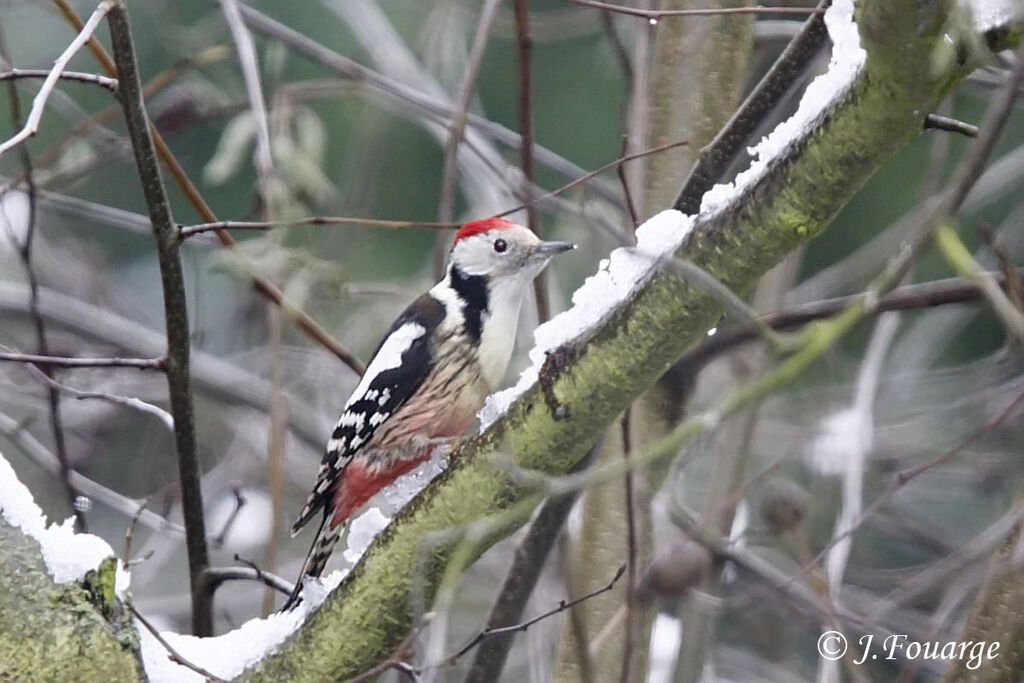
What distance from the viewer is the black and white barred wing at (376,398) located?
3.17 m

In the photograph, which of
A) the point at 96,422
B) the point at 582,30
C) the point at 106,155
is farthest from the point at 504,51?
the point at 106,155

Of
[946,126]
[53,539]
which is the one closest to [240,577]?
[53,539]

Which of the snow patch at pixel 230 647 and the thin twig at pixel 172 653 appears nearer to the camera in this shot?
the thin twig at pixel 172 653

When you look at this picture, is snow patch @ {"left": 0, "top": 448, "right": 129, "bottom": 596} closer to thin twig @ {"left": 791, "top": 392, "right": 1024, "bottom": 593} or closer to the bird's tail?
the bird's tail

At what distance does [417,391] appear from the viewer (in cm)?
322

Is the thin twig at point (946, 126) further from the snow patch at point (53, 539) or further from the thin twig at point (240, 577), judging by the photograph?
the thin twig at point (240, 577)

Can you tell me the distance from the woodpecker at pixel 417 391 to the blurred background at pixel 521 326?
179 mm

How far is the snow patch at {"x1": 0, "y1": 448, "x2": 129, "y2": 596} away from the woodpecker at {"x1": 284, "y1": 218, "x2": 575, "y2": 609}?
107cm

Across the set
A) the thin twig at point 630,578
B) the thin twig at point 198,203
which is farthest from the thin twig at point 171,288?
the thin twig at point 630,578

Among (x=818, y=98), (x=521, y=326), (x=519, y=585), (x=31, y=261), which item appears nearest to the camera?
(x=818, y=98)

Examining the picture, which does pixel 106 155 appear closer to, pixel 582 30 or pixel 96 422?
pixel 96 422

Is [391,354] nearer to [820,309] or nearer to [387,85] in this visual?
[387,85]

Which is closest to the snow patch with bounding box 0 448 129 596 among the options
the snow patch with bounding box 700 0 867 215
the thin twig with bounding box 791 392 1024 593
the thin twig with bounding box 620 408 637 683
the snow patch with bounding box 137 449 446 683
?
the snow patch with bounding box 137 449 446 683

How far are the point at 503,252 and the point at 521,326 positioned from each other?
3.21 ft
